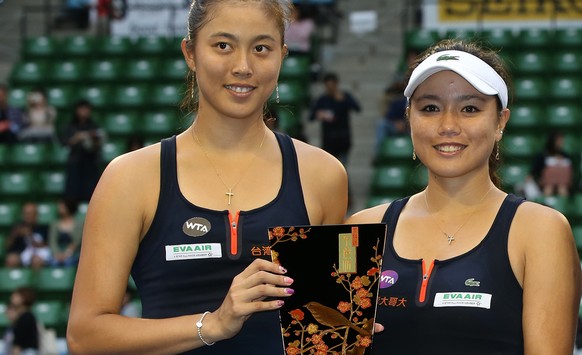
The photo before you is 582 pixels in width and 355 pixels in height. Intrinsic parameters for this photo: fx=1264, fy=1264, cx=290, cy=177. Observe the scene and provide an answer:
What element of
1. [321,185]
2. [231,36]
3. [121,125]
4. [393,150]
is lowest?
[393,150]

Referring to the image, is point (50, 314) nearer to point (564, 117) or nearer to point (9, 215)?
point (9, 215)

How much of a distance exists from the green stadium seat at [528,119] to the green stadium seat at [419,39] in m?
1.43

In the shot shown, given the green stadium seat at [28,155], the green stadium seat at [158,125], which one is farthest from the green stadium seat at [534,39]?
the green stadium seat at [28,155]

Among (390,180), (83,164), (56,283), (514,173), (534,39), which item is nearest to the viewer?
(56,283)

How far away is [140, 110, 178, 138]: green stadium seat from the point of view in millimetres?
11539

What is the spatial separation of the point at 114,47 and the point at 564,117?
4.90 m

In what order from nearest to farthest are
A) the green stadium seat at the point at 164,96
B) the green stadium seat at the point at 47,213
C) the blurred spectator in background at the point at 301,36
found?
the green stadium seat at the point at 47,213
the green stadium seat at the point at 164,96
the blurred spectator in background at the point at 301,36

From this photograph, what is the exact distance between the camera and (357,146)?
12156 mm

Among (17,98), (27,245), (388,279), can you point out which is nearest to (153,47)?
(17,98)

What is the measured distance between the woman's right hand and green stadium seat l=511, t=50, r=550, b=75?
9.41 meters

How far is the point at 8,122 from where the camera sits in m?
11.7

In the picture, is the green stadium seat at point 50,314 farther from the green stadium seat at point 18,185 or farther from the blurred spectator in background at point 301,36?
the blurred spectator in background at point 301,36

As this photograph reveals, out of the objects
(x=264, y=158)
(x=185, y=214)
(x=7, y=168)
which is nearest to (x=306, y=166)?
(x=264, y=158)

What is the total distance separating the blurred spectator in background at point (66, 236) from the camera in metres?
9.69
